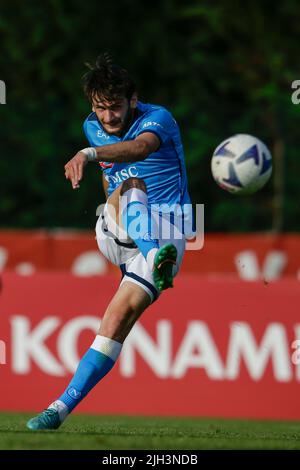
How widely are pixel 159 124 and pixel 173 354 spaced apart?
528 centimetres

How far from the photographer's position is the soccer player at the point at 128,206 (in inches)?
314

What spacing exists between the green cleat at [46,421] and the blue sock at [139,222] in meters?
1.22

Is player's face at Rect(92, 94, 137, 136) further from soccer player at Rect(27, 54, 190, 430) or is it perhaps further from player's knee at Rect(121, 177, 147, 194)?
player's knee at Rect(121, 177, 147, 194)

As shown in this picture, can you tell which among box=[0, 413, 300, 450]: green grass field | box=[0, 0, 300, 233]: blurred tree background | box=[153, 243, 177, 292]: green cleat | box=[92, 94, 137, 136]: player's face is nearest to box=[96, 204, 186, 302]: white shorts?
box=[153, 243, 177, 292]: green cleat

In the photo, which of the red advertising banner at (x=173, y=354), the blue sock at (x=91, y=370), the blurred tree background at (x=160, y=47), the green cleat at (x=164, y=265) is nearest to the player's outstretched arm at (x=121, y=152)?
the green cleat at (x=164, y=265)

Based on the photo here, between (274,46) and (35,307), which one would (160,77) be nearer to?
(274,46)

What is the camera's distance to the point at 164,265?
314 inches

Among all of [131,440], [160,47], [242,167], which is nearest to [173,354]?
[242,167]

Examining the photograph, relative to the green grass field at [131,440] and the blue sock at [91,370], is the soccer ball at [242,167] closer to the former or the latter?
the blue sock at [91,370]

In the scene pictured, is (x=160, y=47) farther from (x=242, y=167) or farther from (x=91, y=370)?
(x=91, y=370)

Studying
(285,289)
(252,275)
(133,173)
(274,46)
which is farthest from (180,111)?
(133,173)

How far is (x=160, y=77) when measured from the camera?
22.7 metres

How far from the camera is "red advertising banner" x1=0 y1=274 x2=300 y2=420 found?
43.0 feet

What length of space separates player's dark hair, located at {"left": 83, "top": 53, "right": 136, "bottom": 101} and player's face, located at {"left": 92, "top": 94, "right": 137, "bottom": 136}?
0.04 m
